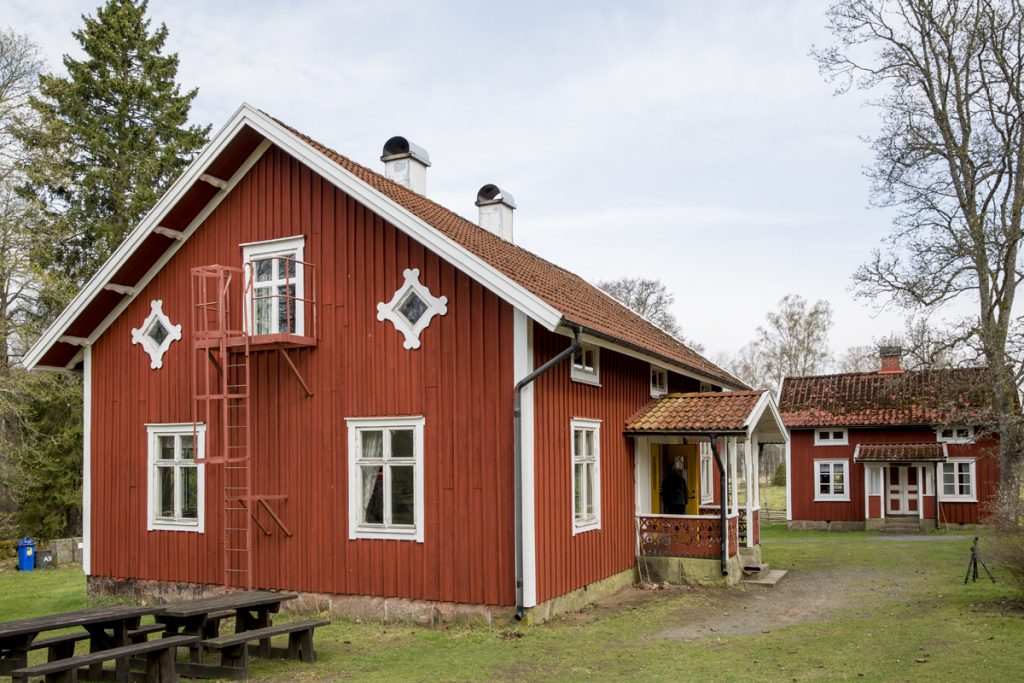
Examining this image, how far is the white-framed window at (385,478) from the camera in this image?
43.0 feet

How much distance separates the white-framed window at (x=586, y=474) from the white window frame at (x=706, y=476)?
6034 mm

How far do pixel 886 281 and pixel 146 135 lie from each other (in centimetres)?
2243

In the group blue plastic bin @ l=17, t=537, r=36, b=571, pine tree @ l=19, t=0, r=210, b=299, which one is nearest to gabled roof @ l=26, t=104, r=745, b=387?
blue plastic bin @ l=17, t=537, r=36, b=571

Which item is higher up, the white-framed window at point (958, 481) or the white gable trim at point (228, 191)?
the white gable trim at point (228, 191)

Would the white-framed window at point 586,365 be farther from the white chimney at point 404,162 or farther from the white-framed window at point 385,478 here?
the white chimney at point 404,162

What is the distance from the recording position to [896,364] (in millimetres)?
33438

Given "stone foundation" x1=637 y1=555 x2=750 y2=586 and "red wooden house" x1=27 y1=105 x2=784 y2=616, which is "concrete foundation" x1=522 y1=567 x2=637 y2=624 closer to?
"red wooden house" x1=27 y1=105 x2=784 y2=616

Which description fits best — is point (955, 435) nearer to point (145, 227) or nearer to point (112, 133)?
point (145, 227)

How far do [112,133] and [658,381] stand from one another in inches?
810

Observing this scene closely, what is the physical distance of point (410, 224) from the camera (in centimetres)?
1278

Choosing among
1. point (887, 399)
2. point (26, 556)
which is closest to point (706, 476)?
point (887, 399)

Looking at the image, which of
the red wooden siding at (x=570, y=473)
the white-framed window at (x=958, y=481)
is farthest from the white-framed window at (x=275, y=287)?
the white-framed window at (x=958, y=481)

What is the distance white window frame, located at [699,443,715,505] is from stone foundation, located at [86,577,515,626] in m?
8.87

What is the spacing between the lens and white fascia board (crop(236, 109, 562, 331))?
38.9 feet
